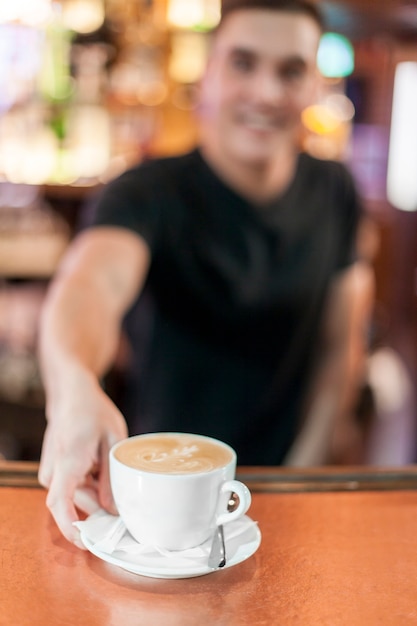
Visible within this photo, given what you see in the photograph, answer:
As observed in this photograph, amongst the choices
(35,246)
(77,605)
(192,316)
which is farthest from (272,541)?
(35,246)

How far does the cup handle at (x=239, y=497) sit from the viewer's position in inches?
28.1

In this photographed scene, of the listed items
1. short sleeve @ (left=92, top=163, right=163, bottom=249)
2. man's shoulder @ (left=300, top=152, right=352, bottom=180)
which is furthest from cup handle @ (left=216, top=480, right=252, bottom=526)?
man's shoulder @ (left=300, top=152, right=352, bottom=180)

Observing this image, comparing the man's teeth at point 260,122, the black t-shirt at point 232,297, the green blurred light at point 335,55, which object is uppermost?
the green blurred light at point 335,55

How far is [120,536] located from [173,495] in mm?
82

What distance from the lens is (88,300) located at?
128 cm

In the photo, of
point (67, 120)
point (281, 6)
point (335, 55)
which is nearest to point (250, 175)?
point (281, 6)

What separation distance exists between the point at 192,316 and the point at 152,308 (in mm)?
110

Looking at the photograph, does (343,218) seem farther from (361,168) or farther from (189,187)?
(361,168)

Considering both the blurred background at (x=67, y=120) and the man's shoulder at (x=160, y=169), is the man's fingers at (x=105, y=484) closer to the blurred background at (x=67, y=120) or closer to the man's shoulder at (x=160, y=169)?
the man's shoulder at (x=160, y=169)

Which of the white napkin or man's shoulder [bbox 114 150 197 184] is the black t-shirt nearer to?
man's shoulder [bbox 114 150 197 184]

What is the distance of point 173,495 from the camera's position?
698 mm

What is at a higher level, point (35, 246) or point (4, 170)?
point (4, 170)

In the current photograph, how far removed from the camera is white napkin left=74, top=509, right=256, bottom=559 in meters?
0.71

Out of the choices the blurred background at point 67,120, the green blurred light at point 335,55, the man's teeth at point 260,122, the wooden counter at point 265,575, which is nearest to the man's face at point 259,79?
the man's teeth at point 260,122
